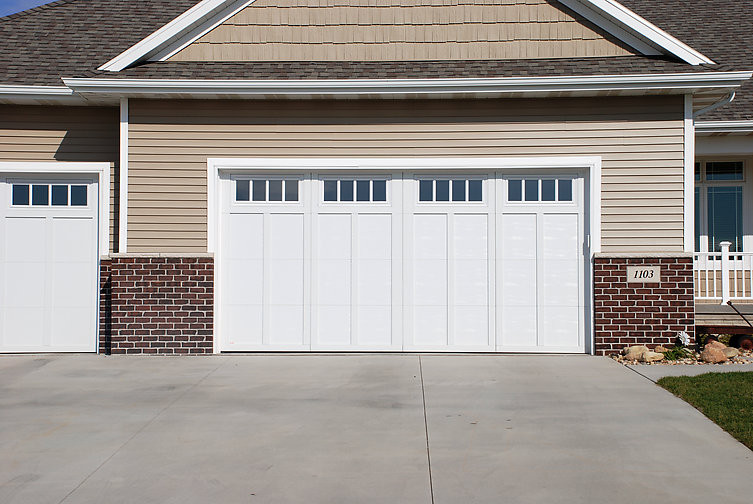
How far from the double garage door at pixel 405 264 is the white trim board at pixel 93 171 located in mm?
1697

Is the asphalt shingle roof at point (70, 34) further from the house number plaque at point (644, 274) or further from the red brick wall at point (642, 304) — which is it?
the house number plaque at point (644, 274)

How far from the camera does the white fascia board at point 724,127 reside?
11.4 meters

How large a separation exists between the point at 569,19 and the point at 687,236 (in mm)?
3513

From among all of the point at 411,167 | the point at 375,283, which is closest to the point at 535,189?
the point at 411,167

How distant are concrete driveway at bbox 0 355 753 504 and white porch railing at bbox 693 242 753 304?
304cm

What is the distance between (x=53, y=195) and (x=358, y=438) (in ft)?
22.4

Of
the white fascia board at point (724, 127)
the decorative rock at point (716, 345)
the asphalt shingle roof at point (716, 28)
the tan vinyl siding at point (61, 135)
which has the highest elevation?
the asphalt shingle roof at point (716, 28)

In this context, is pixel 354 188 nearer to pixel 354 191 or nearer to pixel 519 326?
pixel 354 191

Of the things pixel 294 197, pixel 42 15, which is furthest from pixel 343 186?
pixel 42 15

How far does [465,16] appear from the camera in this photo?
1000cm

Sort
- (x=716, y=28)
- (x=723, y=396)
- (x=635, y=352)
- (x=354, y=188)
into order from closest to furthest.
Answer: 1. (x=723, y=396)
2. (x=635, y=352)
3. (x=354, y=188)
4. (x=716, y=28)

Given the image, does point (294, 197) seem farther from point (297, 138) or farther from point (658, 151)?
point (658, 151)

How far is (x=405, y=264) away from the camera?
32.0ft

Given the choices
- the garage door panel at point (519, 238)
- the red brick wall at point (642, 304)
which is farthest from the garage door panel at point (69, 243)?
the red brick wall at point (642, 304)
